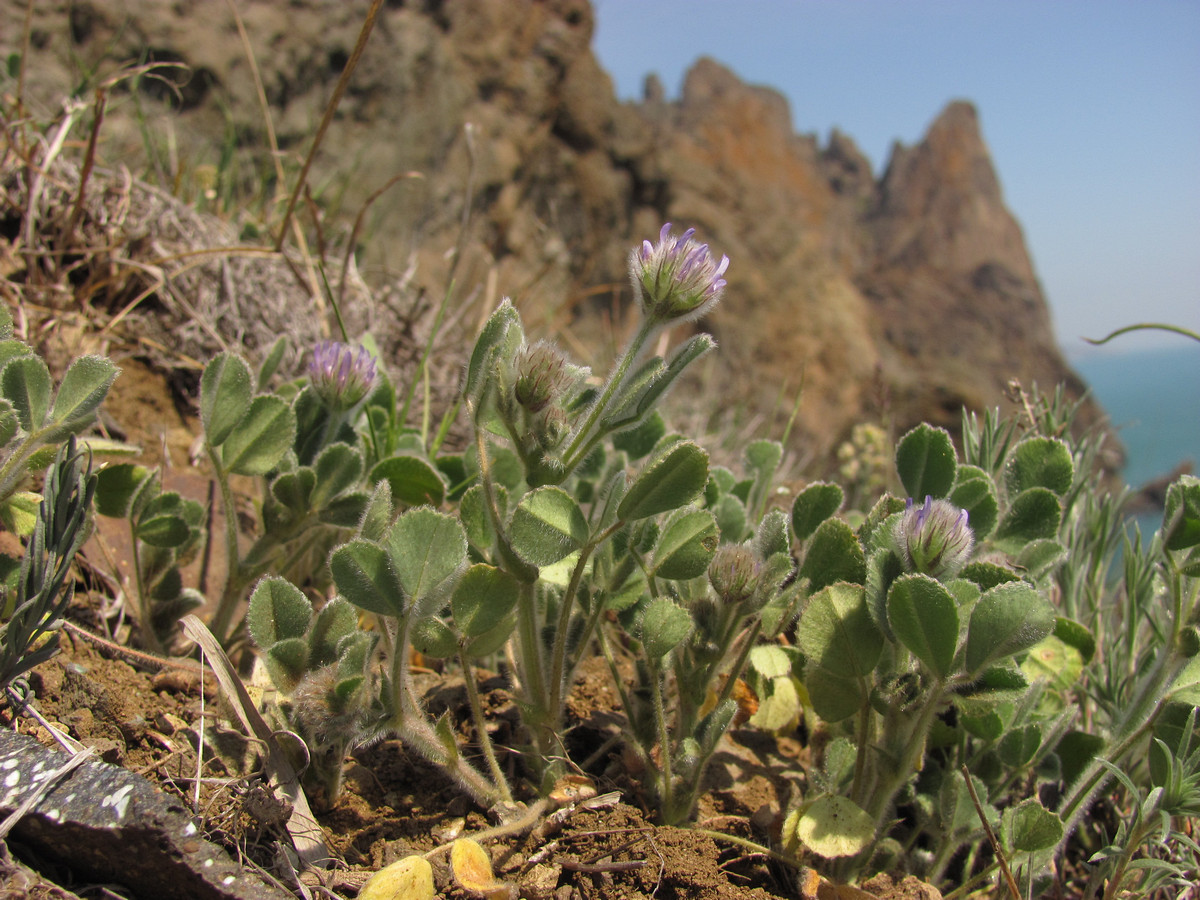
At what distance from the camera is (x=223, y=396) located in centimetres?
129

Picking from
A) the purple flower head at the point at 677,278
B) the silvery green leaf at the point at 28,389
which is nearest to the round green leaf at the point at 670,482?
the purple flower head at the point at 677,278

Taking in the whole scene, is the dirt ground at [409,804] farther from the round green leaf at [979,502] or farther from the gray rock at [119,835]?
Answer: the round green leaf at [979,502]

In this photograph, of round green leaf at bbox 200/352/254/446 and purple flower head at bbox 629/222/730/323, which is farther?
round green leaf at bbox 200/352/254/446

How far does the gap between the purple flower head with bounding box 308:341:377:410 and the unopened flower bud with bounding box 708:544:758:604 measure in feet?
2.02

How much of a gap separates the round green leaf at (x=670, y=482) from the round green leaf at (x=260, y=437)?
585 millimetres

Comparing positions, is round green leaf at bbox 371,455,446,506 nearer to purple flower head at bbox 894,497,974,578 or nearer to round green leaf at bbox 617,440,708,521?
round green leaf at bbox 617,440,708,521

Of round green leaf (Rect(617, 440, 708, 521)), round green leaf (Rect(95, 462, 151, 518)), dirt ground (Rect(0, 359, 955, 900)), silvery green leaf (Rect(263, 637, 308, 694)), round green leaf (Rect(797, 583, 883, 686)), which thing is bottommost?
dirt ground (Rect(0, 359, 955, 900))

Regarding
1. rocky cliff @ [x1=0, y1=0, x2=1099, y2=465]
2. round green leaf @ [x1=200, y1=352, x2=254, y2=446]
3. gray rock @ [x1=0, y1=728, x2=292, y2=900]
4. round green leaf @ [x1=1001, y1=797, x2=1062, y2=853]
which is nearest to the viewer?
gray rock @ [x1=0, y1=728, x2=292, y2=900]

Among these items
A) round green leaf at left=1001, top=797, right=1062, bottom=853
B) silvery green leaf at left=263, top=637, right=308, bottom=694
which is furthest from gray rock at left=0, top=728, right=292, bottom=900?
round green leaf at left=1001, top=797, right=1062, bottom=853

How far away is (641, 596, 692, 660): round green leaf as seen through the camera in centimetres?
109

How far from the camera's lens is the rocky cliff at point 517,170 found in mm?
4148

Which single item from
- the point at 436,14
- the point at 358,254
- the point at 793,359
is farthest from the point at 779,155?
the point at 358,254

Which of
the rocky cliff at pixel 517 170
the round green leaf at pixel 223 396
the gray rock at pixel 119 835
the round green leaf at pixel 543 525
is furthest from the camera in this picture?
the rocky cliff at pixel 517 170

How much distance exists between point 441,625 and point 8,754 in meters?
0.48
